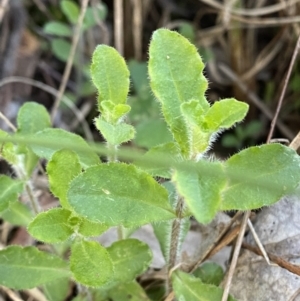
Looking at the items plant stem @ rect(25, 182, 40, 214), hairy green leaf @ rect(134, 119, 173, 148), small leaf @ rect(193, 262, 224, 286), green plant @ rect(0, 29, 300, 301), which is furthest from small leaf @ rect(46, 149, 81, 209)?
hairy green leaf @ rect(134, 119, 173, 148)

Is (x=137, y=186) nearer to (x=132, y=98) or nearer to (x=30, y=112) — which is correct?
(x=30, y=112)

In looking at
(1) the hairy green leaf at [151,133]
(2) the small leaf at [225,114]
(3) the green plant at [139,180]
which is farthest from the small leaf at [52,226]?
(1) the hairy green leaf at [151,133]

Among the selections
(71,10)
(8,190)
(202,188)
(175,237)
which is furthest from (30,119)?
(71,10)

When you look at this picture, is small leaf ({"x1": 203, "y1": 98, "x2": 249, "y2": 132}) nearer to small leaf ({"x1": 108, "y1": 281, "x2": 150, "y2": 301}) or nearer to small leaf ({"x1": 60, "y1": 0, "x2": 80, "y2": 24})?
small leaf ({"x1": 108, "y1": 281, "x2": 150, "y2": 301})

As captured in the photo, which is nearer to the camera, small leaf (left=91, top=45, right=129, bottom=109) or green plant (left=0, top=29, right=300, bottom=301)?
green plant (left=0, top=29, right=300, bottom=301)

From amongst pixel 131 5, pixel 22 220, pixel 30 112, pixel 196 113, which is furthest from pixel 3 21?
pixel 196 113

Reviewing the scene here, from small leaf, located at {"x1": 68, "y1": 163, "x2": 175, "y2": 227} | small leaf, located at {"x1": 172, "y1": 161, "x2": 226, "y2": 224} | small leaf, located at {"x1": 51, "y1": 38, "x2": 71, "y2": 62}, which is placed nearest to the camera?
small leaf, located at {"x1": 172, "y1": 161, "x2": 226, "y2": 224}
